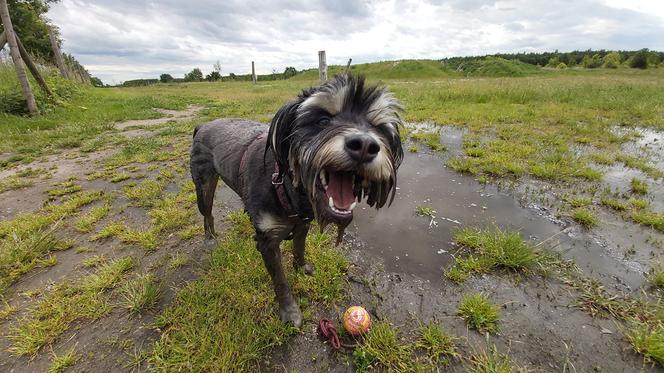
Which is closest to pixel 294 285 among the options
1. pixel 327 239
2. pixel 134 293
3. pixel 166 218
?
pixel 327 239

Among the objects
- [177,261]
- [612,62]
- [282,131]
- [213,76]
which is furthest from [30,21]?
[612,62]

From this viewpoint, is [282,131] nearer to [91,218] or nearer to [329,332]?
[329,332]

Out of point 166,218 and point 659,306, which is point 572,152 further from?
point 166,218

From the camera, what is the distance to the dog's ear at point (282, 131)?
2.36 m

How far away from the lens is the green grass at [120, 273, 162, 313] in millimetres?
3186

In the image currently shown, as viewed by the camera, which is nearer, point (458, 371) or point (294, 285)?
point (458, 371)

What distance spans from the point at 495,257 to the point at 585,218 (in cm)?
201

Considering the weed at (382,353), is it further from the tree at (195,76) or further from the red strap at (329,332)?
the tree at (195,76)

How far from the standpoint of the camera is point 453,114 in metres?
12.4

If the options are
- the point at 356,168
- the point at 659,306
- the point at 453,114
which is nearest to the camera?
the point at 356,168

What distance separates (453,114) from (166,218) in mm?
11536

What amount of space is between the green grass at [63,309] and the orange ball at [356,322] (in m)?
2.62

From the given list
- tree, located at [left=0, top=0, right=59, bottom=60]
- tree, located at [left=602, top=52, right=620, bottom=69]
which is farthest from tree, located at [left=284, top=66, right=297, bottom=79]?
tree, located at [left=602, top=52, right=620, bottom=69]

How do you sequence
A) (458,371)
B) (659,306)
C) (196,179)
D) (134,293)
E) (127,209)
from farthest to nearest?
(127,209) → (196,179) → (134,293) → (659,306) → (458,371)
